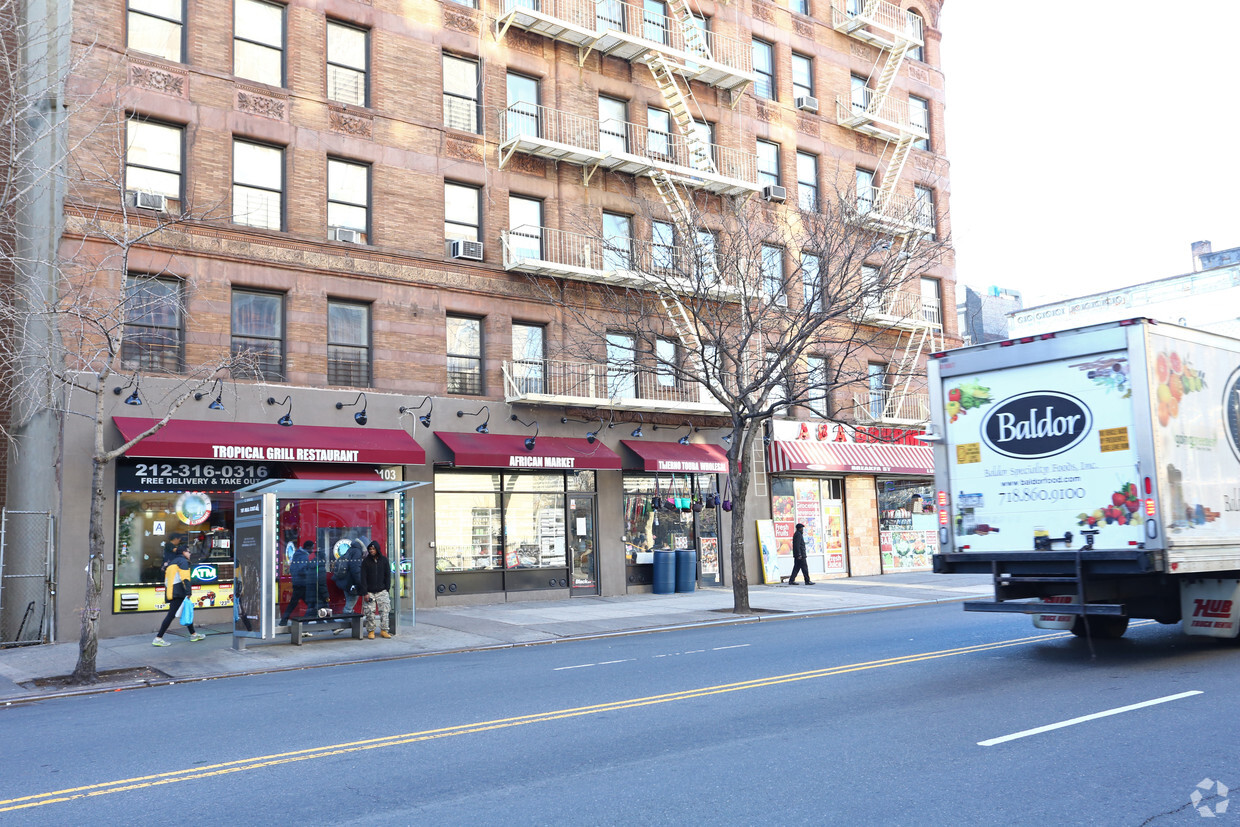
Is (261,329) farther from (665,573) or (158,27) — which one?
(665,573)

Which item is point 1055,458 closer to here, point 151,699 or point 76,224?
point 151,699

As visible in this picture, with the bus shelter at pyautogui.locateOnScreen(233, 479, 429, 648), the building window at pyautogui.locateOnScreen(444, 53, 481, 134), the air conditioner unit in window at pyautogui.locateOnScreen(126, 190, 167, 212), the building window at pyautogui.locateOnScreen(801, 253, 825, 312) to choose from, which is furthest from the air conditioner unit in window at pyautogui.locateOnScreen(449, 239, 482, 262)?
the building window at pyautogui.locateOnScreen(801, 253, 825, 312)

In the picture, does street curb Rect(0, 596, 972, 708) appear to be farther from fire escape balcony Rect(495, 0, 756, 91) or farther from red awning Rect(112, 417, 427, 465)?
fire escape balcony Rect(495, 0, 756, 91)

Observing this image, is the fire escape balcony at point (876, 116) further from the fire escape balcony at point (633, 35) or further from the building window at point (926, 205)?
the fire escape balcony at point (633, 35)

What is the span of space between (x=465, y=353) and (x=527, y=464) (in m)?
3.12

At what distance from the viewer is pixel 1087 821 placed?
17.9ft

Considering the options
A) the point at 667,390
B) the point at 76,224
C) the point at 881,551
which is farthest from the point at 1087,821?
the point at 881,551

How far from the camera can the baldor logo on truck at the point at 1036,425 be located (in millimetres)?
10781

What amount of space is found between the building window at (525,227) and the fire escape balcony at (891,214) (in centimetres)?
752

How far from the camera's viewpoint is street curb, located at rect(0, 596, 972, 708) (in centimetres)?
1240

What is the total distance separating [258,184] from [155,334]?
3920mm

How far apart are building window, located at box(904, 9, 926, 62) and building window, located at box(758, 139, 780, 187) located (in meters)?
7.66

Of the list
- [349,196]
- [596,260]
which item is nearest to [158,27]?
[349,196]

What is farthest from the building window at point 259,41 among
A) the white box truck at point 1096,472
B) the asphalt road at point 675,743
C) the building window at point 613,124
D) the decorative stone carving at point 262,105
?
the white box truck at point 1096,472
